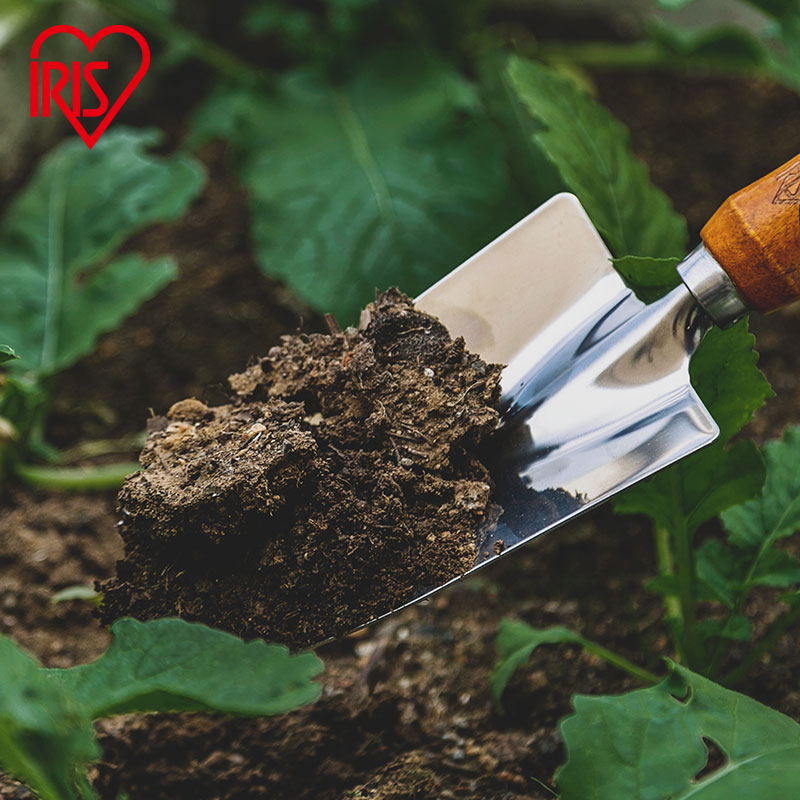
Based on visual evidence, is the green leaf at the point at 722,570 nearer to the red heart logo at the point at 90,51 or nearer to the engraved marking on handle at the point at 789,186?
the engraved marking on handle at the point at 789,186

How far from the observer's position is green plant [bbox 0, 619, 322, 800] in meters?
0.70

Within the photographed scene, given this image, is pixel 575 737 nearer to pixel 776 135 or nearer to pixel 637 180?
pixel 637 180

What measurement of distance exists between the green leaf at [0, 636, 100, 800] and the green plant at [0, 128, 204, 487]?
0.82 meters

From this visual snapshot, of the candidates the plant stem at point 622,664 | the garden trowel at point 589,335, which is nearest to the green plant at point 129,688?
the garden trowel at point 589,335

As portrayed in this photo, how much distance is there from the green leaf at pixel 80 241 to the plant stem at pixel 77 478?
0.18 meters

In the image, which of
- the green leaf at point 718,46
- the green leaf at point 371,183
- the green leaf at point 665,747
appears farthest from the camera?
the green leaf at point 718,46

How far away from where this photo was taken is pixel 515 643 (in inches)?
46.6

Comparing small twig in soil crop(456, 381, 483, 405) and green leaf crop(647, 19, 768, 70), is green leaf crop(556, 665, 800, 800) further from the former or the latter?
green leaf crop(647, 19, 768, 70)

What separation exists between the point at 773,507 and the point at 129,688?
2.75ft

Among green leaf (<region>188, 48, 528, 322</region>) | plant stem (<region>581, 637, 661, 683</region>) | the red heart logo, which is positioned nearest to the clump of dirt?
plant stem (<region>581, 637, 661, 683</region>)

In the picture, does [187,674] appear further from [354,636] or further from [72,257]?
[72,257]

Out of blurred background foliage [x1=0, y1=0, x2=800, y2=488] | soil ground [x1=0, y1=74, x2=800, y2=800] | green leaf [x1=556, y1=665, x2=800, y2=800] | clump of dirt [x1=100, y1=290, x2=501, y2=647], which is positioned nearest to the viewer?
green leaf [x1=556, y1=665, x2=800, y2=800]

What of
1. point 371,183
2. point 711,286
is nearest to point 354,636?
point 711,286

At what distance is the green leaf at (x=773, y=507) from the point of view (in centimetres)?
117
